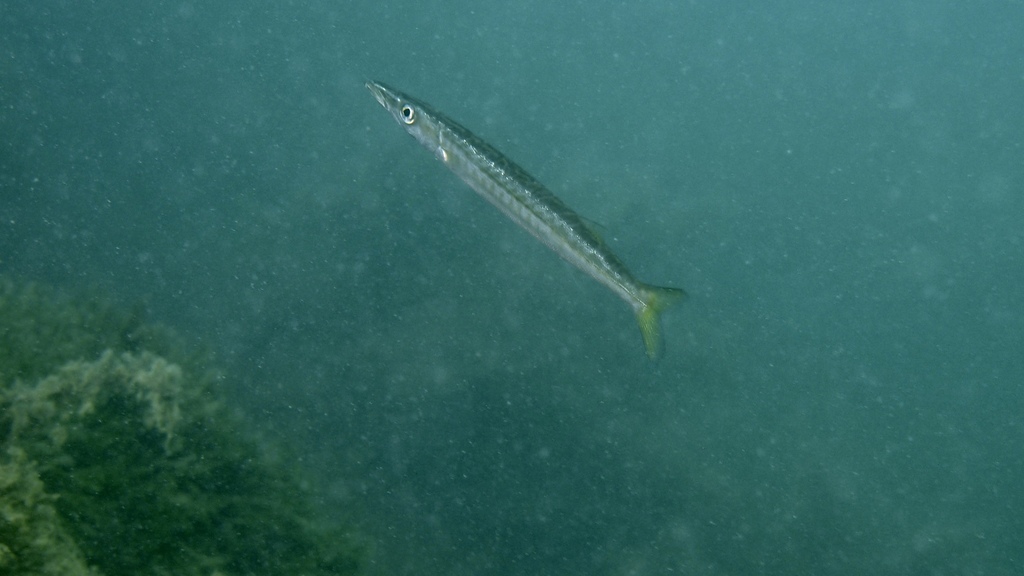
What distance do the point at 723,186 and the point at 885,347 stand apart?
9915 millimetres

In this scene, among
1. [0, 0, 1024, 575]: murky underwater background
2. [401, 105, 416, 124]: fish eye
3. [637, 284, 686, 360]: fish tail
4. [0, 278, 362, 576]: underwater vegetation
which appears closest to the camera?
[637, 284, 686, 360]: fish tail

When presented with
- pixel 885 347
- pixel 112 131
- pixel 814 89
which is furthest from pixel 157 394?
pixel 814 89

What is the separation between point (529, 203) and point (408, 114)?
1330 mm

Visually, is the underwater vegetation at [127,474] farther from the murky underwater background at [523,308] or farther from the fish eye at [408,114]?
the fish eye at [408,114]

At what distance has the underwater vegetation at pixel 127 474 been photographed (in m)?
4.58

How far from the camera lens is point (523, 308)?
12.0 metres

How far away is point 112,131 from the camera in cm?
2133

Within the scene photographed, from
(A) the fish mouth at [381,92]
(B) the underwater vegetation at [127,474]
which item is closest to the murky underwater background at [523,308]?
(B) the underwater vegetation at [127,474]

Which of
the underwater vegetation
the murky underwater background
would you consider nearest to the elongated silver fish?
the underwater vegetation

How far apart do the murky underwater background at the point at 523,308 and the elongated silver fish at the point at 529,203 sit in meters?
5.48

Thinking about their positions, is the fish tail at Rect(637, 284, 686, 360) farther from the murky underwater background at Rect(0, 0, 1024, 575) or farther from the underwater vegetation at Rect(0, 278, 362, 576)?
the murky underwater background at Rect(0, 0, 1024, 575)

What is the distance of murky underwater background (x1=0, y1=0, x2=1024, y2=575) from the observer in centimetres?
986

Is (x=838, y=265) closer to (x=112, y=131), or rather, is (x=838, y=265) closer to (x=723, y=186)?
(x=723, y=186)

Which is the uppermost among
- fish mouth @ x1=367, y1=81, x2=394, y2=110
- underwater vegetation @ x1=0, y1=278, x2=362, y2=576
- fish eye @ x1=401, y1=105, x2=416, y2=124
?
fish mouth @ x1=367, y1=81, x2=394, y2=110
